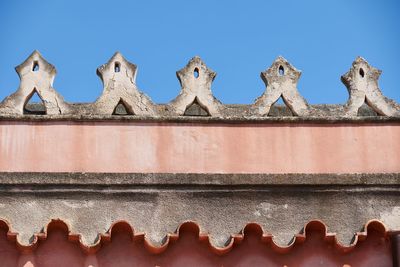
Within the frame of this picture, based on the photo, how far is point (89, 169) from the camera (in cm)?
713

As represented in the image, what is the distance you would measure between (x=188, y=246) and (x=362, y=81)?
217cm

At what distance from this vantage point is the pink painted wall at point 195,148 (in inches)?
282

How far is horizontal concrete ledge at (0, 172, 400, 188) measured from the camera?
22.6 ft

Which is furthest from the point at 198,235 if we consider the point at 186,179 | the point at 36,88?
the point at 36,88

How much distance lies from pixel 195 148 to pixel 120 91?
805 mm

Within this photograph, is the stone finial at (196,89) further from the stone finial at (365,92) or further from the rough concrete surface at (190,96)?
the stone finial at (365,92)

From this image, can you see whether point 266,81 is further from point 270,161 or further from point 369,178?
point 369,178

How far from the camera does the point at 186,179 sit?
22.8ft

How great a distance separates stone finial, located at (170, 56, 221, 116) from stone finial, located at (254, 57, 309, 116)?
0.39m

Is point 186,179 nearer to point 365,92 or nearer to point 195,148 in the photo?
point 195,148

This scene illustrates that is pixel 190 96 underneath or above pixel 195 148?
above

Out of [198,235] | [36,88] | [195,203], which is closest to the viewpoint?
[198,235]

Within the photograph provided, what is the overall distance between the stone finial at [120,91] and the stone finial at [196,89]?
252 millimetres

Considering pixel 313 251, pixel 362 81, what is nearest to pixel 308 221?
pixel 313 251
